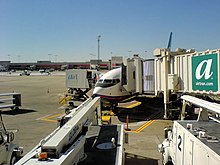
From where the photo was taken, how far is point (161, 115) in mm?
22781

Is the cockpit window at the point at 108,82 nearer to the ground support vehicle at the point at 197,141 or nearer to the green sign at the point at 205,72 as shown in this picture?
the green sign at the point at 205,72

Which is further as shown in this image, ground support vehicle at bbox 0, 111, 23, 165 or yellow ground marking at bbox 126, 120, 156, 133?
yellow ground marking at bbox 126, 120, 156, 133

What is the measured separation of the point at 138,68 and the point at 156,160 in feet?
35.8

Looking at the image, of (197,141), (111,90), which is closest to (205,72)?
(197,141)

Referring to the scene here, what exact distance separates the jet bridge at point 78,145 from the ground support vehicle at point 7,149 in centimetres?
300

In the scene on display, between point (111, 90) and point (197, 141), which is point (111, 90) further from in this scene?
point (197, 141)

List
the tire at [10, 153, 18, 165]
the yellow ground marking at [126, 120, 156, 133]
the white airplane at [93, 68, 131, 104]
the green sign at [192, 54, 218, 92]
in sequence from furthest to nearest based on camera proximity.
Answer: the white airplane at [93, 68, 131, 104], the yellow ground marking at [126, 120, 156, 133], the green sign at [192, 54, 218, 92], the tire at [10, 153, 18, 165]

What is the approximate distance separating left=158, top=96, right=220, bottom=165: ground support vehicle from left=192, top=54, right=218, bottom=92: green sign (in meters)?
3.39

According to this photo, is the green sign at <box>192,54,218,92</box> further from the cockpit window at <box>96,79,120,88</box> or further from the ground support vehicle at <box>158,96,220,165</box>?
the cockpit window at <box>96,79,120,88</box>

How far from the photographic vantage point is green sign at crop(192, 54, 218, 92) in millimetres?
11053

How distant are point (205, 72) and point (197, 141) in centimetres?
642

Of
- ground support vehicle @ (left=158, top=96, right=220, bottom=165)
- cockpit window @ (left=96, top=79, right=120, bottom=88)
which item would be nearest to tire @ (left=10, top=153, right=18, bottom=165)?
ground support vehicle @ (left=158, top=96, right=220, bottom=165)

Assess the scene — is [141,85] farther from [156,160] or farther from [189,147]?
[189,147]

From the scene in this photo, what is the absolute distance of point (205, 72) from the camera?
1190 centimetres
